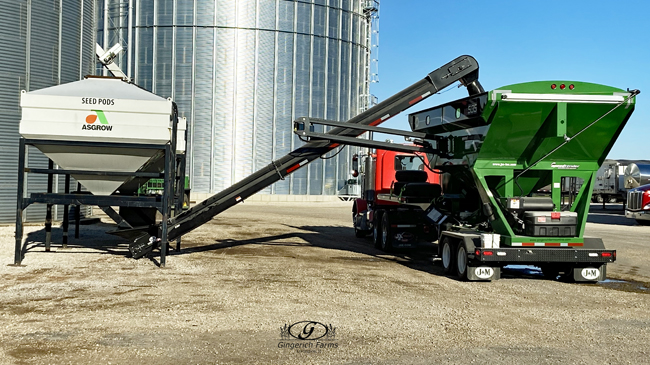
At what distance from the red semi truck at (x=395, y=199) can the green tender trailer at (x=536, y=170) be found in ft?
10.2

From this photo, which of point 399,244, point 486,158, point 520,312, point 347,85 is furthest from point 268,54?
point 520,312

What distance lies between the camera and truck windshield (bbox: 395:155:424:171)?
726 inches

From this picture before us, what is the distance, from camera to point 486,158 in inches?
458

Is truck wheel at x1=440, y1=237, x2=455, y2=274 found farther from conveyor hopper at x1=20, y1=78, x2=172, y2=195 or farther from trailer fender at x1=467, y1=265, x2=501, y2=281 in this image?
conveyor hopper at x1=20, y1=78, x2=172, y2=195

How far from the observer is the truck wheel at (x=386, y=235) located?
15.8 metres

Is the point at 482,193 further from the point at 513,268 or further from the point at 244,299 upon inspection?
the point at 244,299

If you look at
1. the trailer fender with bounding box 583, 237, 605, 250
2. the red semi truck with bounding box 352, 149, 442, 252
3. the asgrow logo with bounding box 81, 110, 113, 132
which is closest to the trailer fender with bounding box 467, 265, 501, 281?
the trailer fender with bounding box 583, 237, 605, 250

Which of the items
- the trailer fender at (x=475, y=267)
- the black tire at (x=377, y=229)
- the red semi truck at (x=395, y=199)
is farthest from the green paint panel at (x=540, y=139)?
the black tire at (x=377, y=229)

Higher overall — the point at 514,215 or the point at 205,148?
the point at 205,148

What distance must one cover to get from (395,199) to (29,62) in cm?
1273

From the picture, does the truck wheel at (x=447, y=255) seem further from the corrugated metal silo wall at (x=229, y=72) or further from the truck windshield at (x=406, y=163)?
the corrugated metal silo wall at (x=229, y=72)

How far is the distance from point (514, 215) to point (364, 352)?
589cm

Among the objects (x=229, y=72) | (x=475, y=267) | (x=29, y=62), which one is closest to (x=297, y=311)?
(x=475, y=267)

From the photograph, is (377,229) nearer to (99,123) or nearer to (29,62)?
(99,123)
